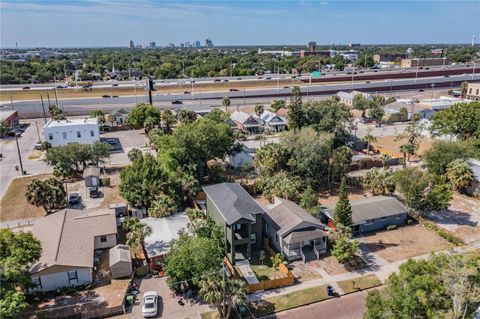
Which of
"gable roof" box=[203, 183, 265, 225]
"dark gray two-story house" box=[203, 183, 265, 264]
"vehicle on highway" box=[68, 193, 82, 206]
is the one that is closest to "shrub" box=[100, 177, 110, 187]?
"vehicle on highway" box=[68, 193, 82, 206]

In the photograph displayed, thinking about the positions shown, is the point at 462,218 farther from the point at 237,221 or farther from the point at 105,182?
the point at 105,182

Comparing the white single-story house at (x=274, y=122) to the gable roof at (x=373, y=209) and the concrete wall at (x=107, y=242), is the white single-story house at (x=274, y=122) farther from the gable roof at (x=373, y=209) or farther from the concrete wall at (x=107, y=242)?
the concrete wall at (x=107, y=242)

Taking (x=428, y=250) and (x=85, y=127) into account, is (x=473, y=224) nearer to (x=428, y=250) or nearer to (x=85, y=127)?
(x=428, y=250)

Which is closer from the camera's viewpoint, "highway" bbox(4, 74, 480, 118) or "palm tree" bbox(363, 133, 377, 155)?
"palm tree" bbox(363, 133, 377, 155)

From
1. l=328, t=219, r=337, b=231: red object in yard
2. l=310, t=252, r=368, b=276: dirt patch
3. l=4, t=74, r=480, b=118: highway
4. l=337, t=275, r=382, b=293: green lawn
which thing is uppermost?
l=4, t=74, r=480, b=118: highway

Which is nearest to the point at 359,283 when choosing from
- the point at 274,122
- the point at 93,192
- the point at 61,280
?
the point at 61,280

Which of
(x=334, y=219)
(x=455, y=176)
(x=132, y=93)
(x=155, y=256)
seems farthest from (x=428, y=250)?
(x=132, y=93)

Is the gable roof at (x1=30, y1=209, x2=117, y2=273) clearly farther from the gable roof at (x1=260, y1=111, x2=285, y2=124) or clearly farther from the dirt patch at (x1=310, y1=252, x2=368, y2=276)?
the gable roof at (x1=260, y1=111, x2=285, y2=124)
